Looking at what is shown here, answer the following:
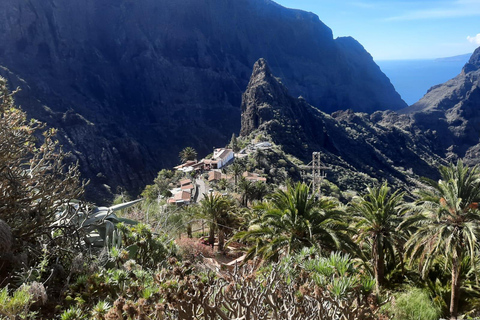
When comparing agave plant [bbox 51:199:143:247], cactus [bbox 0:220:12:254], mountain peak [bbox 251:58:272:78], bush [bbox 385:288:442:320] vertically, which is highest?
mountain peak [bbox 251:58:272:78]

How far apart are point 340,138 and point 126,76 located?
268ft

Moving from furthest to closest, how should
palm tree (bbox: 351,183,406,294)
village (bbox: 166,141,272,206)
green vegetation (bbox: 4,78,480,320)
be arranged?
village (bbox: 166,141,272,206) < palm tree (bbox: 351,183,406,294) < green vegetation (bbox: 4,78,480,320)

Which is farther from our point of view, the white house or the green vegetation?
the white house

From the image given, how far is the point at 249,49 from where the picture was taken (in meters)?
192

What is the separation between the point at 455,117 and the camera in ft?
489

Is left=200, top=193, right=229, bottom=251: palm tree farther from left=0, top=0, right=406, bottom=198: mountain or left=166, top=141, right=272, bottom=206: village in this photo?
left=0, top=0, right=406, bottom=198: mountain

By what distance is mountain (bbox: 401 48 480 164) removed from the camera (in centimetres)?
13812

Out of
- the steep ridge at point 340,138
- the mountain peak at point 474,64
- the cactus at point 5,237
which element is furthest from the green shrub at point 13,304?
the mountain peak at point 474,64

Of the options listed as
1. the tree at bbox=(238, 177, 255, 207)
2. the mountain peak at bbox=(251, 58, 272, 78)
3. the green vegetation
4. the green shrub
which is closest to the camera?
the green shrub

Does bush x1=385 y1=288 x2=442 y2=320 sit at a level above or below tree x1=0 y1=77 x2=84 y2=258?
below

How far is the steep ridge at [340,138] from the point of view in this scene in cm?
8431

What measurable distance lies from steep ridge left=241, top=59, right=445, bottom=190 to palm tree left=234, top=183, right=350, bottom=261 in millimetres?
60830

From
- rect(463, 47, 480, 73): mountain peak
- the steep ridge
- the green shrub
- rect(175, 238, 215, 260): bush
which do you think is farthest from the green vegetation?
rect(463, 47, 480, 73): mountain peak

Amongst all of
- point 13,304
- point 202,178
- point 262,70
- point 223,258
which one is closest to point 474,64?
point 262,70
